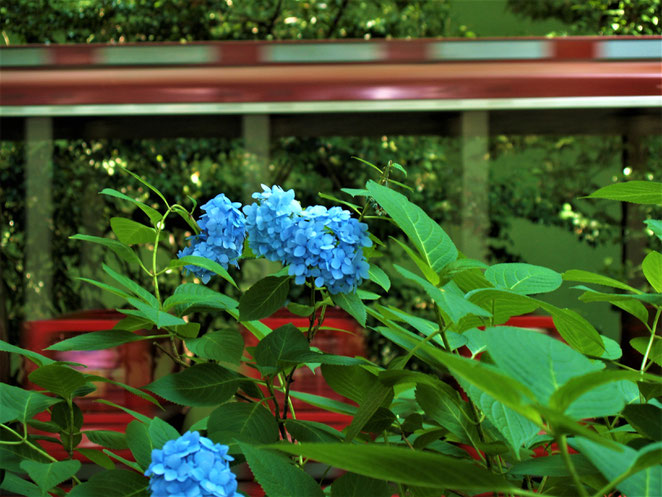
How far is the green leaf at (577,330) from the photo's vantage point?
1.65ft

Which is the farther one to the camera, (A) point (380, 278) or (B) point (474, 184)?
(B) point (474, 184)

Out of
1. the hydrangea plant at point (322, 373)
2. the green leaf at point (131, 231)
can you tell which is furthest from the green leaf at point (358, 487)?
the green leaf at point (131, 231)

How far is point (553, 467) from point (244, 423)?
244mm

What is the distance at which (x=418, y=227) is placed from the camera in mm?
529

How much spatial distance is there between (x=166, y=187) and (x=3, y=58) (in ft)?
3.15

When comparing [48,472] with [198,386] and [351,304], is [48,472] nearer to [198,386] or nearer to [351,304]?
[198,386]

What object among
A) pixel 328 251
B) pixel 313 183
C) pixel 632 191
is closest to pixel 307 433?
pixel 328 251

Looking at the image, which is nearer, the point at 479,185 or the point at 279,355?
the point at 279,355

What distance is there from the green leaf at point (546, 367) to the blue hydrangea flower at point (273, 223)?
0.29 meters

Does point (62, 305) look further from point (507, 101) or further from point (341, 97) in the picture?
point (507, 101)

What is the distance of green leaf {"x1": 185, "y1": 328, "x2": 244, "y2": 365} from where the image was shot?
1.95ft

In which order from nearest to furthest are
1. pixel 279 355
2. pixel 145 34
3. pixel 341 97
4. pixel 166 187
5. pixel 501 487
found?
pixel 501 487 → pixel 279 355 → pixel 341 97 → pixel 166 187 → pixel 145 34

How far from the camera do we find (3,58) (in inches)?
115

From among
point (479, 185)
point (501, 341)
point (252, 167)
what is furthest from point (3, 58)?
point (501, 341)
